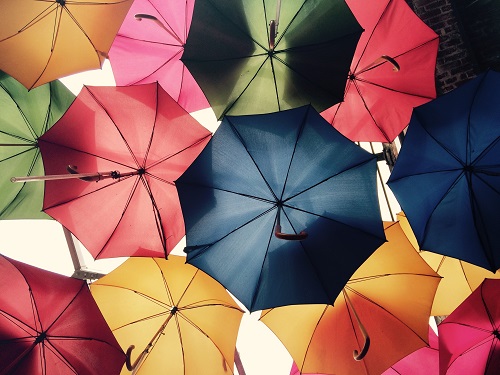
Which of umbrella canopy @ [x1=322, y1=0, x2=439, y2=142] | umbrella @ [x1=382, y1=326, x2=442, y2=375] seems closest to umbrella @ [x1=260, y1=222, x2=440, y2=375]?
umbrella @ [x1=382, y1=326, x2=442, y2=375]

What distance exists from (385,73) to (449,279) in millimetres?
1907

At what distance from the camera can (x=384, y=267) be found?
3309mm

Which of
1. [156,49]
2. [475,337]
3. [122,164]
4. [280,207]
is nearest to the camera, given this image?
[280,207]

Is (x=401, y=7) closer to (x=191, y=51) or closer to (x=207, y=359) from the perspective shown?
(x=191, y=51)

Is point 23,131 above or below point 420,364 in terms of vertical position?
above

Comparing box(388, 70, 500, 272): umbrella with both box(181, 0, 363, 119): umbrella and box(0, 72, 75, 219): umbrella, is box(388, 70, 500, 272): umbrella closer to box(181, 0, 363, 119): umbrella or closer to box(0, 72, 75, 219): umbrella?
box(181, 0, 363, 119): umbrella

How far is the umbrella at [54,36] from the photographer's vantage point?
3.29 meters

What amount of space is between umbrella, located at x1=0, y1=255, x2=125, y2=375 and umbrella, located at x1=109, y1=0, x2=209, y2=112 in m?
1.98

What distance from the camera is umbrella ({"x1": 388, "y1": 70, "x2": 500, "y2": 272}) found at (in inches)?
115

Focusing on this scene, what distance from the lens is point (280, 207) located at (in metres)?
2.86

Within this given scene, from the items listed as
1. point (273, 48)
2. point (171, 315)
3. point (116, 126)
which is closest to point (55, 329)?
point (171, 315)

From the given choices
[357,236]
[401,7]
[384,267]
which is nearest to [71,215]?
[357,236]

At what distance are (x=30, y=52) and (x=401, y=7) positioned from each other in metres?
3.11

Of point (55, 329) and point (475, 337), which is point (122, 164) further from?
point (475, 337)
